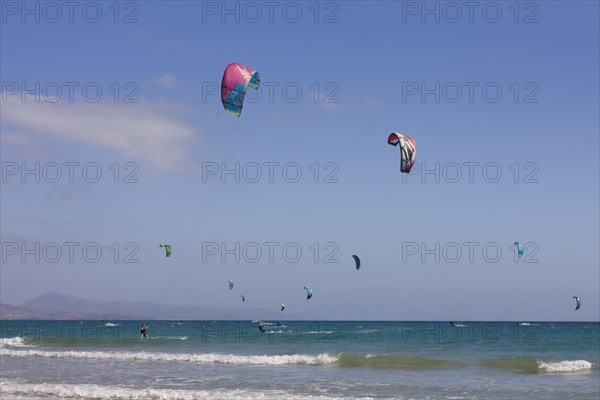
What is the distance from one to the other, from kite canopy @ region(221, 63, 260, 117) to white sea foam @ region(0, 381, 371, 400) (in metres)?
8.52

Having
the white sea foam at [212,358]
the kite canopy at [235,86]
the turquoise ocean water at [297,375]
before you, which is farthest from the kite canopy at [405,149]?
the white sea foam at [212,358]

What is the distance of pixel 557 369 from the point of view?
28969 millimetres

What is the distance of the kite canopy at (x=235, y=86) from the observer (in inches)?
766

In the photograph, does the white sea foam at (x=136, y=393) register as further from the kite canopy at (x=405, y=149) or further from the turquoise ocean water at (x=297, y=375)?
the kite canopy at (x=405, y=149)

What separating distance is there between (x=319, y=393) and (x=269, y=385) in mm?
2385

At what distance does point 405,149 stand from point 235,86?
5.76 metres

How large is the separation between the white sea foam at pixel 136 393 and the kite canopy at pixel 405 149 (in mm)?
7323

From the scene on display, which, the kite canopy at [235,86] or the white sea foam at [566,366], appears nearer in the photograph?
the kite canopy at [235,86]

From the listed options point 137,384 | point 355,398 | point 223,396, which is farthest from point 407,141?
point 137,384

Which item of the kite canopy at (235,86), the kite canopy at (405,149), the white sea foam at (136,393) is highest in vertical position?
the kite canopy at (235,86)

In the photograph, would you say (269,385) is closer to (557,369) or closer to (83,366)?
(83,366)

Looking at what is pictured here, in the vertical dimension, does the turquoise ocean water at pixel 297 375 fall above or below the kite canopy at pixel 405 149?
below

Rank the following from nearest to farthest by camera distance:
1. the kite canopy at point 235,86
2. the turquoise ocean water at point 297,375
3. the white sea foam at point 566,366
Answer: the kite canopy at point 235,86, the turquoise ocean water at point 297,375, the white sea foam at point 566,366

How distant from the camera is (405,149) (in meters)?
20.7
